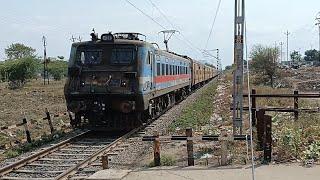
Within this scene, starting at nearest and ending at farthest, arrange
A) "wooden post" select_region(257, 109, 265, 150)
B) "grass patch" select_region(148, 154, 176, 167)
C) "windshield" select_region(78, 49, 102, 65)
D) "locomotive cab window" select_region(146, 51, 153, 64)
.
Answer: "grass patch" select_region(148, 154, 176, 167)
"wooden post" select_region(257, 109, 265, 150)
"windshield" select_region(78, 49, 102, 65)
"locomotive cab window" select_region(146, 51, 153, 64)

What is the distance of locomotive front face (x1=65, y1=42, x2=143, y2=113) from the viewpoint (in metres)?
14.7

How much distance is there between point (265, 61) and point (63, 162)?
56013mm

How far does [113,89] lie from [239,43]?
187 inches

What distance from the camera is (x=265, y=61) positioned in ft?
210

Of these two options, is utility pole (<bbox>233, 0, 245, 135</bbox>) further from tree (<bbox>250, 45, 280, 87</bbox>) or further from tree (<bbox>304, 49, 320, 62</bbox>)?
tree (<bbox>304, 49, 320, 62</bbox>)

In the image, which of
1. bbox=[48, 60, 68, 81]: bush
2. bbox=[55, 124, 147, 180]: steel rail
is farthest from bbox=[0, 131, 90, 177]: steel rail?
bbox=[48, 60, 68, 81]: bush

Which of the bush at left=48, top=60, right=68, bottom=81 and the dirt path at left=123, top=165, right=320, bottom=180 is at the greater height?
the bush at left=48, top=60, right=68, bottom=81

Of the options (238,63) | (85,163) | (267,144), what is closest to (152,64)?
(238,63)

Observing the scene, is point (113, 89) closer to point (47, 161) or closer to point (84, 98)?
point (84, 98)

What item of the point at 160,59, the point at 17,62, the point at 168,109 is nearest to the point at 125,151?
the point at 160,59

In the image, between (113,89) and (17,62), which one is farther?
(17,62)

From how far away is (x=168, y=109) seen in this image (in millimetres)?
23188

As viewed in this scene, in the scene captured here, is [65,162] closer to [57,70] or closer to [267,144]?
[267,144]

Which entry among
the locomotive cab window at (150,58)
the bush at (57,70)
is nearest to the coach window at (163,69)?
the locomotive cab window at (150,58)
